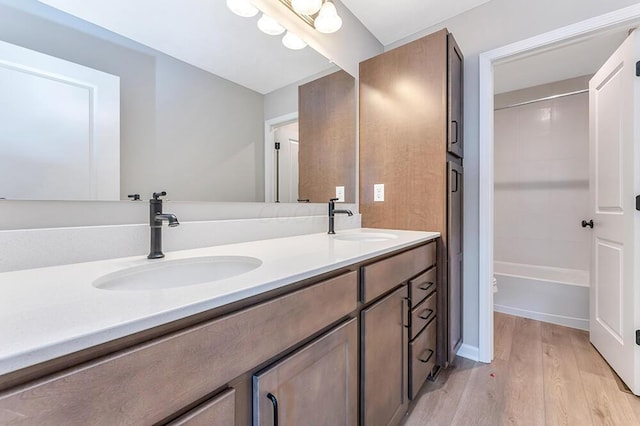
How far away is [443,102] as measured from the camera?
1.60 meters

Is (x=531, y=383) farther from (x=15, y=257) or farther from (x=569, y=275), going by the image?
(x=15, y=257)

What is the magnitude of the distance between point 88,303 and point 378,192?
1643mm

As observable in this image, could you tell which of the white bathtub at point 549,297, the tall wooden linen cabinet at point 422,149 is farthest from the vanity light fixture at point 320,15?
the white bathtub at point 549,297

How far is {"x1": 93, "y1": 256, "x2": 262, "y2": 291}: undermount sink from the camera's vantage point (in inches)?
29.1

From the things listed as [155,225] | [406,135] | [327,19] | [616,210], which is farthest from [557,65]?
[155,225]

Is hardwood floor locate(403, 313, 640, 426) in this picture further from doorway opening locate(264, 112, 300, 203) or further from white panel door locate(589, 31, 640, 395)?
doorway opening locate(264, 112, 300, 203)

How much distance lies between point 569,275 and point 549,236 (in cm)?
42

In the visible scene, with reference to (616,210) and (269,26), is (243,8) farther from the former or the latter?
(616,210)

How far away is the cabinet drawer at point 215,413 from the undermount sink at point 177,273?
0.37 m

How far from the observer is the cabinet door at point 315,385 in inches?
23.4

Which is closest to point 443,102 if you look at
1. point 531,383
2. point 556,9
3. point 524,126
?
point 556,9

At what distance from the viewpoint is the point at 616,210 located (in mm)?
1632

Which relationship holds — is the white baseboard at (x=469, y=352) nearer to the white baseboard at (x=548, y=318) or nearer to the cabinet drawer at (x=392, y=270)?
the cabinet drawer at (x=392, y=270)

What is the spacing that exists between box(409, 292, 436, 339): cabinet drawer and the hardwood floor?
40 cm
